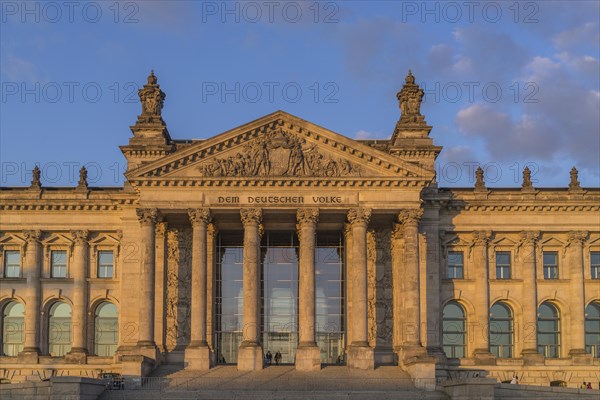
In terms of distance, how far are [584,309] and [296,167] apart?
76.2ft

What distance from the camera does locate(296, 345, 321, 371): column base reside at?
64.6 meters

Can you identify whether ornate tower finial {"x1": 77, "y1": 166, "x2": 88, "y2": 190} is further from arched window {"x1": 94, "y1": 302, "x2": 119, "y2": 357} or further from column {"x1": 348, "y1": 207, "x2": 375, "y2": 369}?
column {"x1": 348, "y1": 207, "x2": 375, "y2": 369}

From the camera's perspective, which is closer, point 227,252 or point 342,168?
point 342,168

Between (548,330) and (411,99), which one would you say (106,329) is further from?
(548,330)

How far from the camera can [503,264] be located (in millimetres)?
74000

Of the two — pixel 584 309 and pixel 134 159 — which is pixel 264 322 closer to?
pixel 134 159

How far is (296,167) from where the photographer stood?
221 ft

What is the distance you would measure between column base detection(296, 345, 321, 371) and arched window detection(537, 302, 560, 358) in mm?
17900

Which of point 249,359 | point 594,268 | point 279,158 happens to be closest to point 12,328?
point 249,359

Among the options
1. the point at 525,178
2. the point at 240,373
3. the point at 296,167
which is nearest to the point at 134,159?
the point at 296,167

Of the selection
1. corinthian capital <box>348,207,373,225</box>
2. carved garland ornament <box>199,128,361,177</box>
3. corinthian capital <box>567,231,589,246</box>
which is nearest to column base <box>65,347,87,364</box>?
carved garland ornament <box>199,128,361,177</box>

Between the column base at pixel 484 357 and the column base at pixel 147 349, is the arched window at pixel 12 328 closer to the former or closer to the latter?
the column base at pixel 147 349

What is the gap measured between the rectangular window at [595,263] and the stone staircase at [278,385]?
1807 centimetres

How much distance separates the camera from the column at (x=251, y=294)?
64750mm
